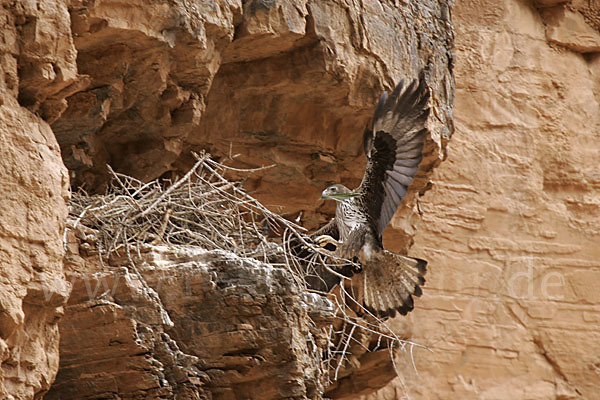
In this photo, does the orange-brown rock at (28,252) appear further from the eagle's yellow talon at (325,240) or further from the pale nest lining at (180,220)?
the eagle's yellow talon at (325,240)

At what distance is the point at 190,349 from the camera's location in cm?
394

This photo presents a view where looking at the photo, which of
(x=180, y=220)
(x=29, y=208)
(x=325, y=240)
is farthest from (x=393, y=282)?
(x=29, y=208)

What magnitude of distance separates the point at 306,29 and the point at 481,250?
3464mm

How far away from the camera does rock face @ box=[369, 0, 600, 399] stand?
7.79m

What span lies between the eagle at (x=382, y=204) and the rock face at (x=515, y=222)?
2346 mm

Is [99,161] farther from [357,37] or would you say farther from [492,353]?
[492,353]

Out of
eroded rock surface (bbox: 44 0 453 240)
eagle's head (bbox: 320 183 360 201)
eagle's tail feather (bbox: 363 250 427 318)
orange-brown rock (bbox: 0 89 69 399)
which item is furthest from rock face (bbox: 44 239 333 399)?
eagle's tail feather (bbox: 363 250 427 318)

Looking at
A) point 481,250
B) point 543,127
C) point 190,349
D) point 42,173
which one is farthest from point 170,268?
point 543,127

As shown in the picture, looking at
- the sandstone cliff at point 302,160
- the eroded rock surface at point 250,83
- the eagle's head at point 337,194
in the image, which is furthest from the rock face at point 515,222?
the eagle's head at point 337,194

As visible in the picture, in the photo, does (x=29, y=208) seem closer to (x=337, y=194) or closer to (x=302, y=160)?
(x=337, y=194)

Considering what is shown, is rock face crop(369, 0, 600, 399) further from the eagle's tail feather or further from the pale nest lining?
the pale nest lining

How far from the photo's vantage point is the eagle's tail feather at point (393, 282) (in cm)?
535

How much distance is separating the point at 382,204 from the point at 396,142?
0.35 m

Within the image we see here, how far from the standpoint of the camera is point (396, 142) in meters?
5.04
